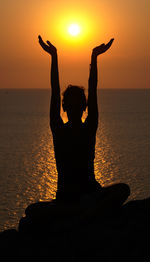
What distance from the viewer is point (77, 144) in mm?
6613

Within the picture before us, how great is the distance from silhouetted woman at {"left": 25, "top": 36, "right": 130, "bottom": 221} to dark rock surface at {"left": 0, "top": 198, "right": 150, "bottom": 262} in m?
0.40

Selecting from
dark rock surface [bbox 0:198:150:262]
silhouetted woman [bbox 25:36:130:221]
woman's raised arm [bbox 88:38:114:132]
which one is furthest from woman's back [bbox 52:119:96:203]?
dark rock surface [bbox 0:198:150:262]

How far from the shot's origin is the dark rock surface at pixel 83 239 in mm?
5871

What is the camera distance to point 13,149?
146 feet

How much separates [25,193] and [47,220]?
21.3m

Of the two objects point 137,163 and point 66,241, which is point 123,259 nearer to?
point 66,241

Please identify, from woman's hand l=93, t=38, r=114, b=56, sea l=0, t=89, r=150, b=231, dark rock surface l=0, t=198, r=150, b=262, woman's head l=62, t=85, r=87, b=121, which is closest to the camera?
dark rock surface l=0, t=198, r=150, b=262

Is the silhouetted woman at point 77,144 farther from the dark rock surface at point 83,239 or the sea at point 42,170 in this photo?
the sea at point 42,170

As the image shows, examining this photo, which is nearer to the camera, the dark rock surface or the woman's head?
the dark rock surface

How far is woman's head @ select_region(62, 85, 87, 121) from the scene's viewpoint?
6348mm

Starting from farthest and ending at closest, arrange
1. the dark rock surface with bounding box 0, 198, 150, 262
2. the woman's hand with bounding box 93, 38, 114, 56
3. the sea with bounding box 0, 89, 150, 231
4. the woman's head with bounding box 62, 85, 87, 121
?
the sea with bounding box 0, 89, 150, 231
the woman's hand with bounding box 93, 38, 114, 56
the woman's head with bounding box 62, 85, 87, 121
the dark rock surface with bounding box 0, 198, 150, 262

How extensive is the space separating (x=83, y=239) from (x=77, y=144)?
1675 mm

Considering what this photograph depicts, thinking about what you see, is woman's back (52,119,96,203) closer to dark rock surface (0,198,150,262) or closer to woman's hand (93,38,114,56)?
dark rock surface (0,198,150,262)

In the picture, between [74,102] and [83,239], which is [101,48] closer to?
[74,102]
